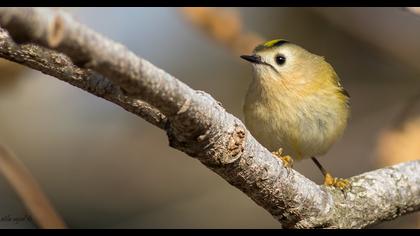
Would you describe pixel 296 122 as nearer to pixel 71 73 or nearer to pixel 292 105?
pixel 292 105

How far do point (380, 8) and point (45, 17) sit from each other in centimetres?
316

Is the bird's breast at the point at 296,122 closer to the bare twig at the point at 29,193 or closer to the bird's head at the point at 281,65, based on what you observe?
the bird's head at the point at 281,65

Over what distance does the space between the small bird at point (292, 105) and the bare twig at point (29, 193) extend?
135 cm

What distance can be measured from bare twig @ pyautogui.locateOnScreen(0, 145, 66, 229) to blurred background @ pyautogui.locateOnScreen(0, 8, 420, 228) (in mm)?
2505

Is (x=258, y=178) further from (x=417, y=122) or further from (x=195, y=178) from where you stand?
(x=195, y=178)

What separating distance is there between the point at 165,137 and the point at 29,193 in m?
3.15

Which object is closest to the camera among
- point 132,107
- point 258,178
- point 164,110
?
point 164,110

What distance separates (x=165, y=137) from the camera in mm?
4484

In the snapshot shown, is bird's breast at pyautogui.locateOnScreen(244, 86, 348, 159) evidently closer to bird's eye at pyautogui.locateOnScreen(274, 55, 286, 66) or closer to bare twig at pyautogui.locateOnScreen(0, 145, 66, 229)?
bird's eye at pyautogui.locateOnScreen(274, 55, 286, 66)

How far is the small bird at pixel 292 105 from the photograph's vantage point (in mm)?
2600

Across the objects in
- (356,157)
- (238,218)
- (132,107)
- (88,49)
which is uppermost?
(88,49)

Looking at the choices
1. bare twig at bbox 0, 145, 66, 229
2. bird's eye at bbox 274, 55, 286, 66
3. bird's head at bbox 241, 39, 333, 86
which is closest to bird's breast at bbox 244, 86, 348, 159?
bird's head at bbox 241, 39, 333, 86
